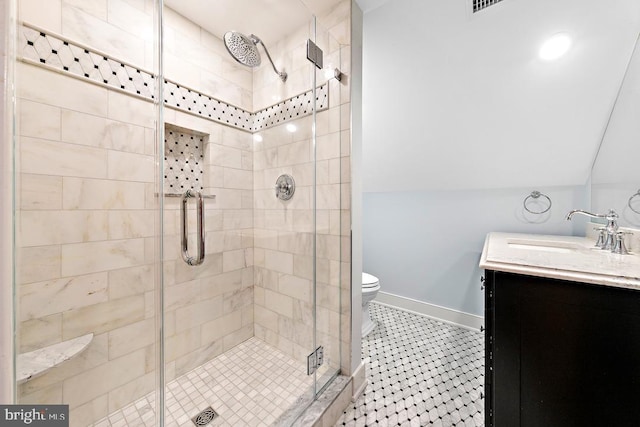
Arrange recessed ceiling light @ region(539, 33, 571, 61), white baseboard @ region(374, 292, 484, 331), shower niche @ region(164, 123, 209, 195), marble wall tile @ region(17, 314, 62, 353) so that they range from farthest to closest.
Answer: white baseboard @ region(374, 292, 484, 331) < shower niche @ region(164, 123, 209, 195) < recessed ceiling light @ region(539, 33, 571, 61) < marble wall tile @ region(17, 314, 62, 353)

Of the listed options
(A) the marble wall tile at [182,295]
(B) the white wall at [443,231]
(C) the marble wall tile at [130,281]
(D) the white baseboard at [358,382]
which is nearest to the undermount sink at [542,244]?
(B) the white wall at [443,231]

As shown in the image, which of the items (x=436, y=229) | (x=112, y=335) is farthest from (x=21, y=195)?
(x=436, y=229)

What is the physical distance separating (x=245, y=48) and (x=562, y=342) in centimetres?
221

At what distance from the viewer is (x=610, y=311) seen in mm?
849

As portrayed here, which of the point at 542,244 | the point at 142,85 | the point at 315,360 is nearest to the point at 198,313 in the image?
the point at 315,360

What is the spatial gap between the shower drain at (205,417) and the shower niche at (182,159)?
1248 mm

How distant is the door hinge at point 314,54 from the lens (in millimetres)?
1486

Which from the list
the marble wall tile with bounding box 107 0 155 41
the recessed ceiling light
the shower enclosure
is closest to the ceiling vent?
the recessed ceiling light

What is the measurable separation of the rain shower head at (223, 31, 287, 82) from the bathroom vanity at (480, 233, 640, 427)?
1775 mm

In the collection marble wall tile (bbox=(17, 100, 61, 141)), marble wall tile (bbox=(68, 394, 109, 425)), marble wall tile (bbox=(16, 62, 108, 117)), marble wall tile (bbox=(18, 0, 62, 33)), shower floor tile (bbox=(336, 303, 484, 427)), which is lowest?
shower floor tile (bbox=(336, 303, 484, 427))

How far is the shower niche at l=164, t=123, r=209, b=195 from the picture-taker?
1.52 m

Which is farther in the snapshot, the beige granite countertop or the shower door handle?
the shower door handle

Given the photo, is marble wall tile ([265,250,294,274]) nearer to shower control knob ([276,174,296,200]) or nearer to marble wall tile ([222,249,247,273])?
marble wall tile ([222,249,247,273])

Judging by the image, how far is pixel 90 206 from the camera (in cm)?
120
